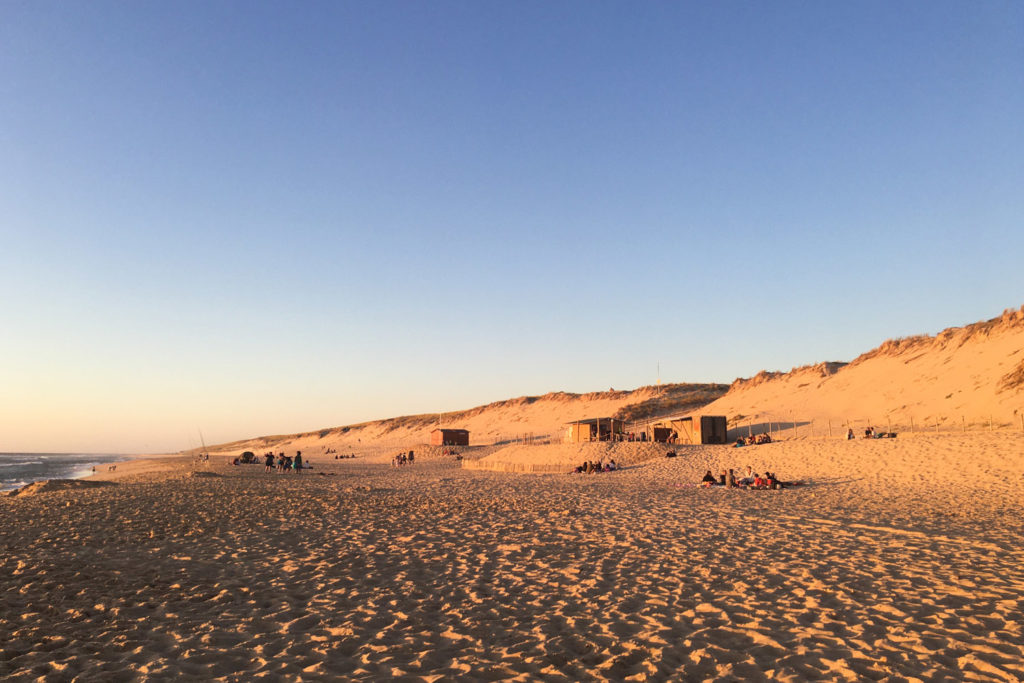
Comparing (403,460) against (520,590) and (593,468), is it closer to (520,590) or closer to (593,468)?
(593,468)

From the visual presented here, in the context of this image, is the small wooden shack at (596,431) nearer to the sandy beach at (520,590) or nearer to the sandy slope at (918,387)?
the sandy slope at (918,387)

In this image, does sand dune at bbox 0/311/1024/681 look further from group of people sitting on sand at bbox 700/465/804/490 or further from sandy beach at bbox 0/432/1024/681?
group of people sitting on sand at bbox 700/465/804/490

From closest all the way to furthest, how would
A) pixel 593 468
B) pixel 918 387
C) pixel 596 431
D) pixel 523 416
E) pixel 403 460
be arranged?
pixel 593 468
pixel 918 387
pixel 596 431
pixel 403 460
pixel 523 416

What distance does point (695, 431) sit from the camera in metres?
40.8

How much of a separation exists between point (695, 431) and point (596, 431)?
7.99m

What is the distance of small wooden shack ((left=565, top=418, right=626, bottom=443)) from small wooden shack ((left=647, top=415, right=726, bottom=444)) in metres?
3.15

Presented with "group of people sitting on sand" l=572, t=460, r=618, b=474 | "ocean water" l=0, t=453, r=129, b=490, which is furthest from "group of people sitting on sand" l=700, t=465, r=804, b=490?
"ocean water" l=0, t=453, r=129, b=490

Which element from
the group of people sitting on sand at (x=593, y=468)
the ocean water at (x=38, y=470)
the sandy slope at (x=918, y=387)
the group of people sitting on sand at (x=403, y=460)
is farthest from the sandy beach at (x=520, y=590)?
the ocean water at (x=38, y=470)

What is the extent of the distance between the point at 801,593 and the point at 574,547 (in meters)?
4.39

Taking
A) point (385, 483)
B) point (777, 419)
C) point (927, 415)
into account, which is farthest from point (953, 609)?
point (777, 419)

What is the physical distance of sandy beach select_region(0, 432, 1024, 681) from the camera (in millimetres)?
5965

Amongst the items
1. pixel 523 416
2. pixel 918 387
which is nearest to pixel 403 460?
pixel 918 387

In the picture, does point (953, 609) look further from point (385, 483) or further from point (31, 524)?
point (385, 483)

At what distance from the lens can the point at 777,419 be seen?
4881 cm
